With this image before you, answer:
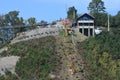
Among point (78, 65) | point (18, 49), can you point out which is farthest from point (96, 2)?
point (78, 65)

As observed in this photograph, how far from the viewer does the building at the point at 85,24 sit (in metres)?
57.2

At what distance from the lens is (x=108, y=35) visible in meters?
47.2

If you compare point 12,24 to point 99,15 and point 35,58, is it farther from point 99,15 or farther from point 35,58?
point 35,58

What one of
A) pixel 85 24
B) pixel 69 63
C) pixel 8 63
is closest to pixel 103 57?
pixel 69 63

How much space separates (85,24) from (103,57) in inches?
762

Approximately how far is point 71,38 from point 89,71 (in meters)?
12.4

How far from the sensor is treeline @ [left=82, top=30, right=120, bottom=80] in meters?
35.3

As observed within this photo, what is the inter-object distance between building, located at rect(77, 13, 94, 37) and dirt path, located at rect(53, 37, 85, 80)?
34.9 ft

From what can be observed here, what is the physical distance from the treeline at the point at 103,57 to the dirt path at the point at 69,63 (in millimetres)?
527

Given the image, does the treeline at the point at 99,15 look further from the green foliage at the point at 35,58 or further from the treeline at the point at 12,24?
the green foliage at the point at 35,58

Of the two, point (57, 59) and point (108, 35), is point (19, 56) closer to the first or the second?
point (57, 59)

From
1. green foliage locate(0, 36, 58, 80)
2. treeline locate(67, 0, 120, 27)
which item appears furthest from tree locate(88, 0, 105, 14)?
green foliage locate(0, 36, 58, 80)

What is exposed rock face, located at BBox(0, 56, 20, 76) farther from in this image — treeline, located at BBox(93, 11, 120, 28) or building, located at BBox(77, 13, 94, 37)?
treeline, located at BBox(93, 11, 120, 28)

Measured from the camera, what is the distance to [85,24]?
190ft
